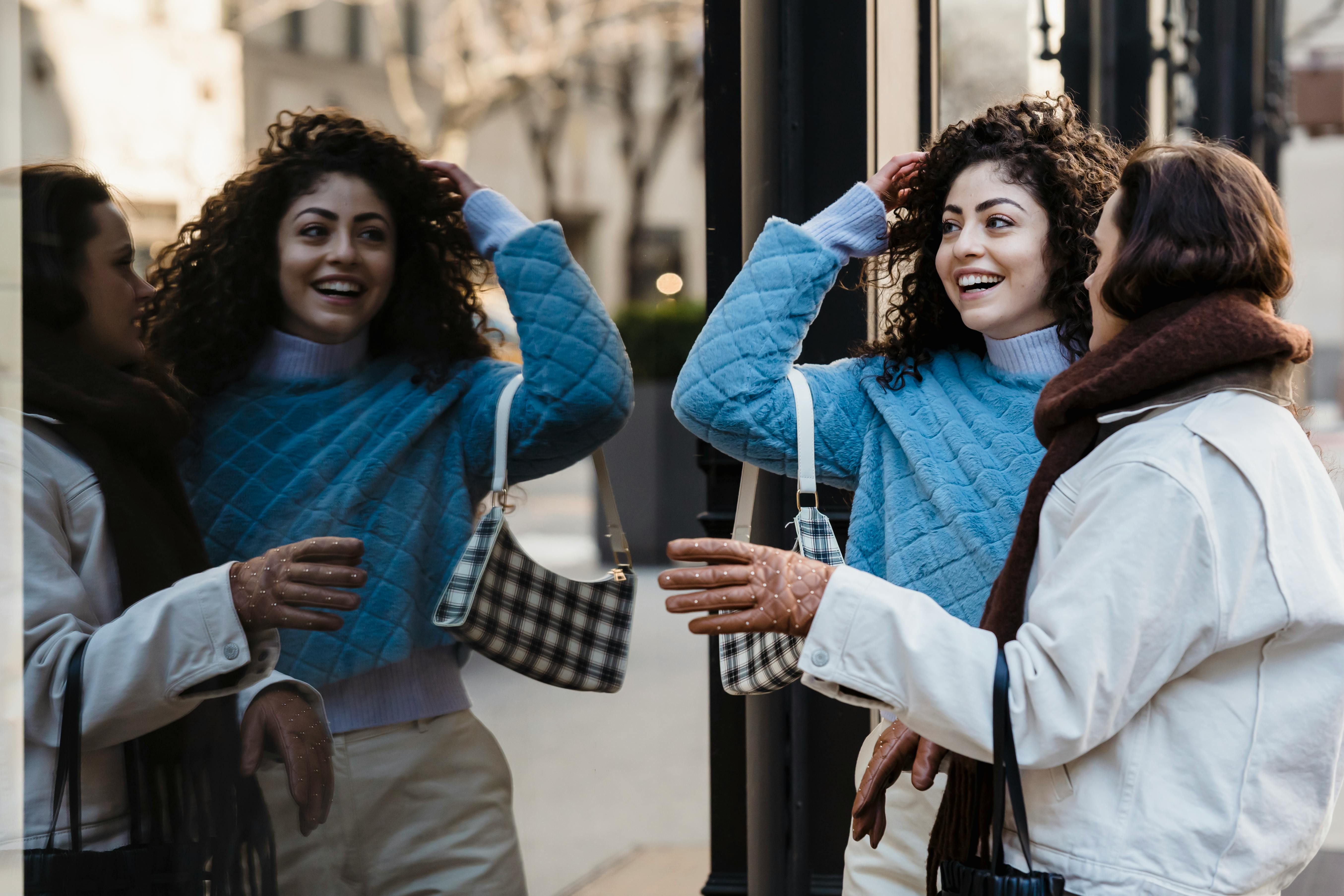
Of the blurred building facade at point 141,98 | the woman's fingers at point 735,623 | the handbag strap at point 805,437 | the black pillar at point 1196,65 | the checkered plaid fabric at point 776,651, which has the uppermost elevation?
the black pillar at point 1196,65

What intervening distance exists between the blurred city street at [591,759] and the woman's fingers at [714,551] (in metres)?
0.59

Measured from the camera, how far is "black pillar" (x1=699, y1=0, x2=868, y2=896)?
271 cm

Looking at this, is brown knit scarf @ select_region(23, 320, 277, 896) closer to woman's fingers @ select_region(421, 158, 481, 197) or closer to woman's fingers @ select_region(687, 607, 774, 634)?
woman's fingers @ select_region(421, 158, 481, 197)

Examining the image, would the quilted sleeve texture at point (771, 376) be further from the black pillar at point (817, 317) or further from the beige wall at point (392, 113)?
the black pillar at point (817, 317)

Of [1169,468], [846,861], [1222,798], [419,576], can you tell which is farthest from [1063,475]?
[419,576]

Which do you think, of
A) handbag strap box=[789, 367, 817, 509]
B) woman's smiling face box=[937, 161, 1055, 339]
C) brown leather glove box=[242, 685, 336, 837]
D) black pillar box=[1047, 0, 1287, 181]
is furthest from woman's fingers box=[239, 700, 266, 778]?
black pillar box=[1047, 0, 1287, 181]

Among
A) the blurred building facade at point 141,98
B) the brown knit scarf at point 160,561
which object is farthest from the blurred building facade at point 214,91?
the brown knit scarf at point 160,561

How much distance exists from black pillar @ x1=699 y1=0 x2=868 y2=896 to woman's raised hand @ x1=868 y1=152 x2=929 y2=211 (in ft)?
1.38

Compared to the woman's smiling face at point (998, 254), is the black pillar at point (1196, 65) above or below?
above

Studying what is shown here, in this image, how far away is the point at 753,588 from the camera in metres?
1.61

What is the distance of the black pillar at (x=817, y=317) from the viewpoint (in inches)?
106

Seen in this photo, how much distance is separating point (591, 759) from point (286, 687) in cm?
100

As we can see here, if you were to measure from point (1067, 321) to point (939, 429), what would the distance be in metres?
0.28

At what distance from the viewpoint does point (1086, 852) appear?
156cm
